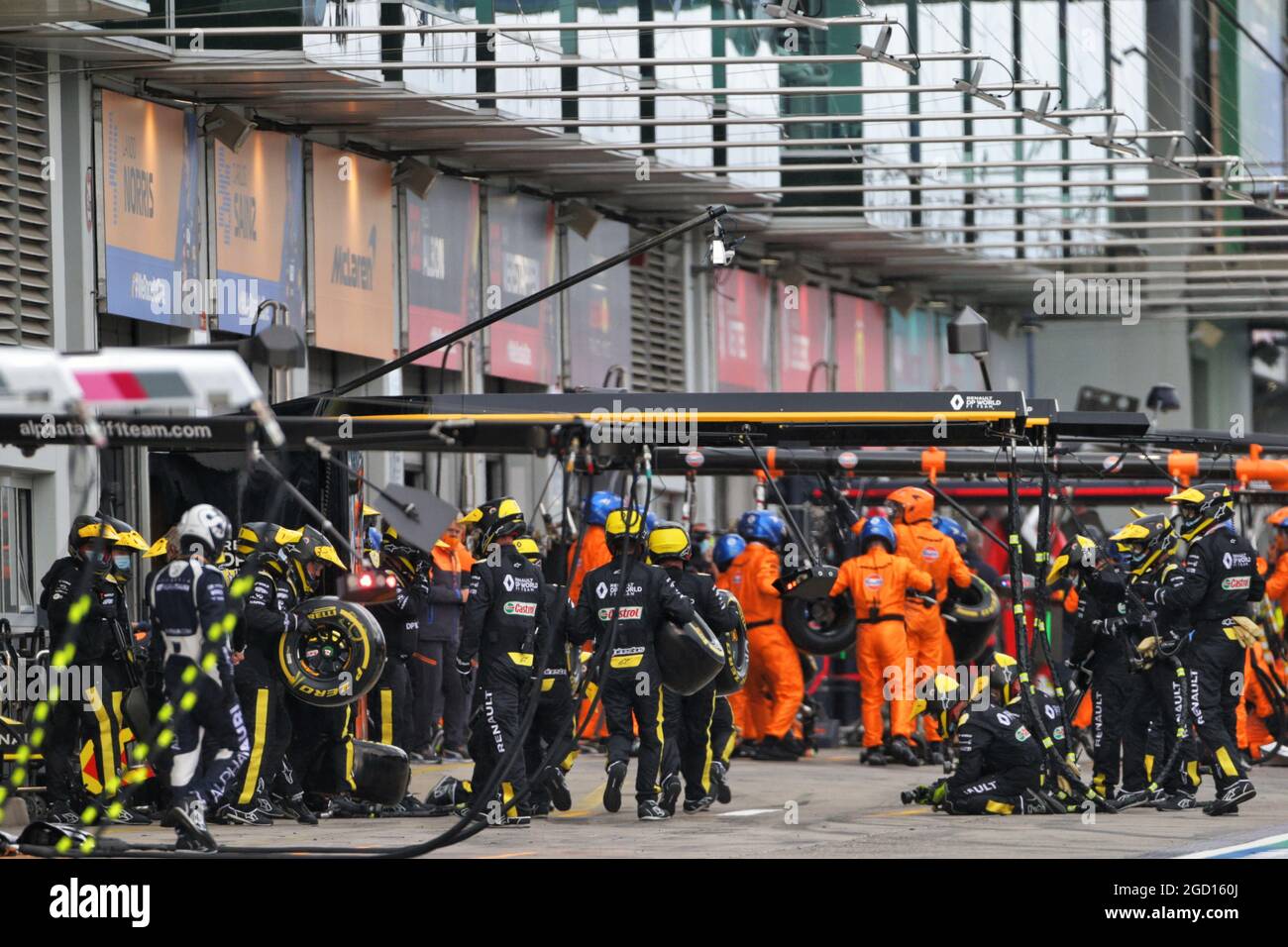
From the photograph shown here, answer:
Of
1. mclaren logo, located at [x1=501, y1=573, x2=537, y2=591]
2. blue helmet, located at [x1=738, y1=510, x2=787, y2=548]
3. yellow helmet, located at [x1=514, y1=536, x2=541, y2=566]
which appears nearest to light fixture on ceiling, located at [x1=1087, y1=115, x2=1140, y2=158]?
blue helmet, located at [x1=738, y1=510, x2=787, y2=548]

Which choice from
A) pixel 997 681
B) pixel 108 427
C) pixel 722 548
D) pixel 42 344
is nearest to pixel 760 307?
pixel 722 548

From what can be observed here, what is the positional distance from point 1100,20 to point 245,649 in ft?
60.0

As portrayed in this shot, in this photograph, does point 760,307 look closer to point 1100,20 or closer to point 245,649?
point 1100,20

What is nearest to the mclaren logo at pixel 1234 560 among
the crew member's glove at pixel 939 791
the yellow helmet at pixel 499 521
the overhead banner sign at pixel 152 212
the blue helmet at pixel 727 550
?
the crew member's glove at pixel 939 791

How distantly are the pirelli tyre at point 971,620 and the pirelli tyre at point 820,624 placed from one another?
1139 mm

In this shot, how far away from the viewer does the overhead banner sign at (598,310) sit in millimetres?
24953

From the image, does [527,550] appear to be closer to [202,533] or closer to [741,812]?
[741,812]

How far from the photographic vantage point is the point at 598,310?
83.5ft

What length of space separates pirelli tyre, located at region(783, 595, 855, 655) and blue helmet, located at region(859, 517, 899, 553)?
0.50 meters

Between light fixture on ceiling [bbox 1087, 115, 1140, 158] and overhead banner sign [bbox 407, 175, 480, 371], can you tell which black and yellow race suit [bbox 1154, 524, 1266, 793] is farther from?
overhead banner sign [bbox 407, 175, 480, 371]

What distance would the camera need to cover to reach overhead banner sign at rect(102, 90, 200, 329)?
17.8 meters

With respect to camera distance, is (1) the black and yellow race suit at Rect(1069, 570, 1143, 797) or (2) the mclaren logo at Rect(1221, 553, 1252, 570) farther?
(1) the black and yellow race suit at Rect(1069, 570, 1143, 797)

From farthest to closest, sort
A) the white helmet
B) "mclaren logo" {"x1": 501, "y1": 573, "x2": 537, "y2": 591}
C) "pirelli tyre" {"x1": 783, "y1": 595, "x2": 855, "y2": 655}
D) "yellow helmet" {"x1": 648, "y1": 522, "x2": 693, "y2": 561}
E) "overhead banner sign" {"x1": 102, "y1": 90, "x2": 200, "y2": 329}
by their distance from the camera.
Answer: "pirelli tyre" {"x1": 783, "y1": 595, "x2": 855, "y2": 655} < "overhead banner sign" {"x1": 102, "y1": 90, "x2": 200, "y2": 329} < "yellow helmet" {"x1": 648, "y1": 522, "x2": 693, "y2": 561} < "mclaren logo" {"x1": 501, "y1": 573, "x2": 537, "y2": 591} < the white helmet
